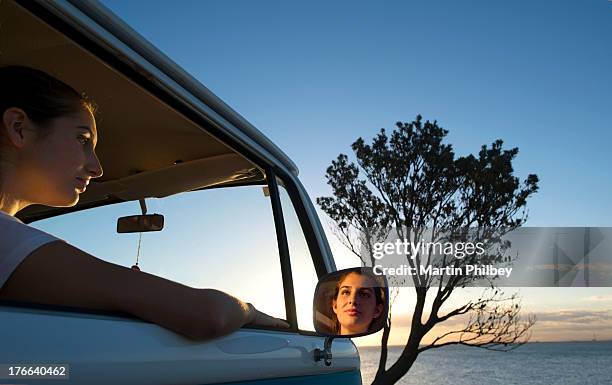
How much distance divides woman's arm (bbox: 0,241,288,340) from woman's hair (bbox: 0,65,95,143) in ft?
1.02

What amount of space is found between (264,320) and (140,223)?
0.52m

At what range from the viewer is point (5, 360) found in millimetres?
887

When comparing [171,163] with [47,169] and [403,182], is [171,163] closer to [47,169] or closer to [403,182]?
[47,169]

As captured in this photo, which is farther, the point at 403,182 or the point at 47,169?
the point at 403,182

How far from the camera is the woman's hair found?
Answer: 1313 millimetres

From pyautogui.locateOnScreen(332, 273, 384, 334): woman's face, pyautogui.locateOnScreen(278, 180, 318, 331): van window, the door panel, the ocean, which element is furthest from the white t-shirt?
the ocean

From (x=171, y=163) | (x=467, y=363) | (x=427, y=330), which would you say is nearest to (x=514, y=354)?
(x=467, y=363)

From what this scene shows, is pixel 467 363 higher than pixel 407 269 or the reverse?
the reverse

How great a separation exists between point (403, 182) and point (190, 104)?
1937 centimetres

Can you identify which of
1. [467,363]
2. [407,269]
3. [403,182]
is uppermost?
[403,182]

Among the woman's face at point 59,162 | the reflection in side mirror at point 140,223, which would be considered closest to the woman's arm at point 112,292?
the woman's face at point 59,162

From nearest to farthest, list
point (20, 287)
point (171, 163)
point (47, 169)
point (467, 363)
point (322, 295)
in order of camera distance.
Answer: point (20, 287) < point (47, 169) < point (322, 295) < point (171, 163) < point (467, 363)

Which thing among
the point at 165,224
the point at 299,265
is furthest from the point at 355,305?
the point at 165,224

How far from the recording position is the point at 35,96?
133cm
